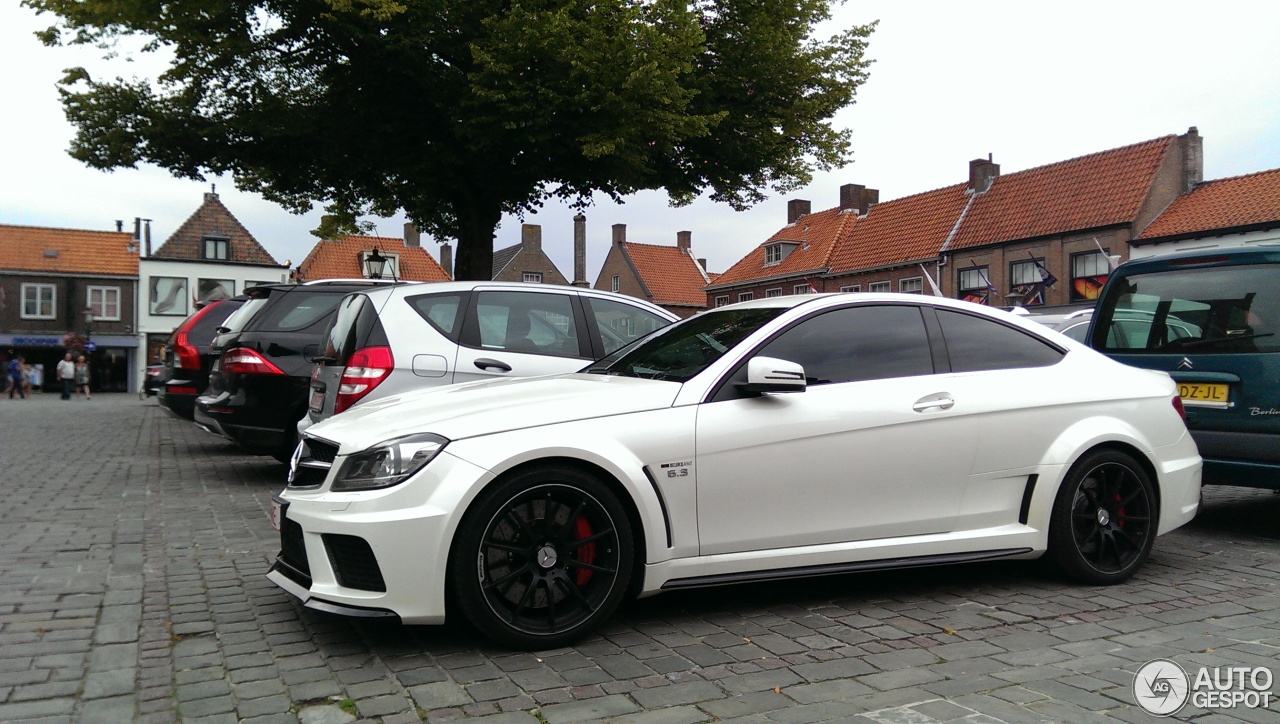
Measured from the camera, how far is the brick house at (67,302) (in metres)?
51.8

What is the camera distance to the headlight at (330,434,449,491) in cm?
392

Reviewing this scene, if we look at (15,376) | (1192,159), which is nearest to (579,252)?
(15,376)

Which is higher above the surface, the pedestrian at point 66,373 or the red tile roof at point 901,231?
the red tile roof at point 901,231

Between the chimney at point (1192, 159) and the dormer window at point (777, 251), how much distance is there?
71.9 ft

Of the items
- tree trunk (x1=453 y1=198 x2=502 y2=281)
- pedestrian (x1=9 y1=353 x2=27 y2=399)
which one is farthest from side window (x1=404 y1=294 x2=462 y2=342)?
pedestrian (x1=9 y1=353 x2=27 y2=399)

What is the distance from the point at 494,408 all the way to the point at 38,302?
57.5 meters

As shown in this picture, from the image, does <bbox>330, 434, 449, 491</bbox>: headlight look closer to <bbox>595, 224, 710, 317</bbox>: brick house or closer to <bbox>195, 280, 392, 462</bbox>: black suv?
<bbox>195, 280, 392, 462</bbox>: black suv

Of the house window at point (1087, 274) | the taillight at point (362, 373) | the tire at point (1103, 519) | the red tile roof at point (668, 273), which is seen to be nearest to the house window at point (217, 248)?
the red tile roof at point (668, 273)

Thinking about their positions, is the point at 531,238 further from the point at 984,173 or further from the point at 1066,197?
the point at 1066,197

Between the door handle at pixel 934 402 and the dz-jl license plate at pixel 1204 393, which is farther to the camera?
the dz-jl license plate at pixel 1204 393

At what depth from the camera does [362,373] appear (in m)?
6.59

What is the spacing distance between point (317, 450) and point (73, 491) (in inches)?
208

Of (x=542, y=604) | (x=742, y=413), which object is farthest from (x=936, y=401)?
(x=542, y=604)

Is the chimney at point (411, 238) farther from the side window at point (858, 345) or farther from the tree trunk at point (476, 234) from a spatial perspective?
the side window at point (858, 345)
